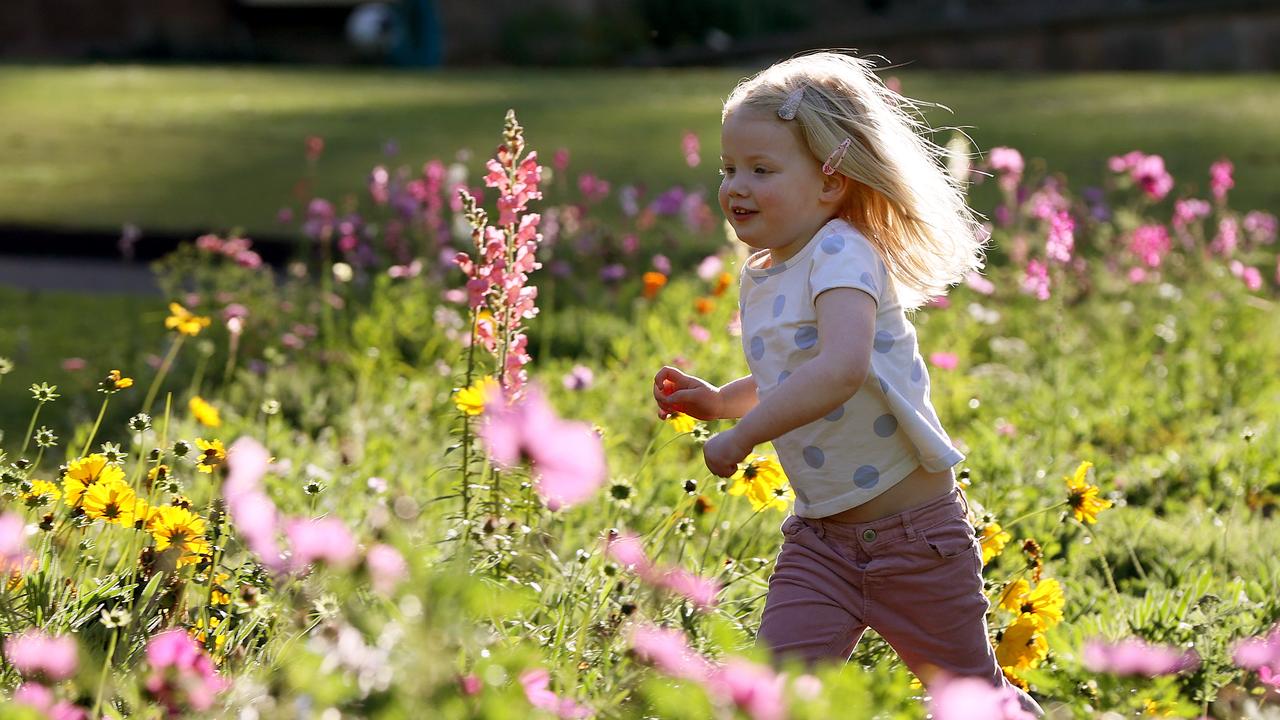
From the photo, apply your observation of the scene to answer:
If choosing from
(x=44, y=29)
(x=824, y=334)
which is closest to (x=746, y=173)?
(x=824, y=334)

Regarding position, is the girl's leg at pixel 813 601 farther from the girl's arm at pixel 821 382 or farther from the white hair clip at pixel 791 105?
the white hair clip at pixel 791 105

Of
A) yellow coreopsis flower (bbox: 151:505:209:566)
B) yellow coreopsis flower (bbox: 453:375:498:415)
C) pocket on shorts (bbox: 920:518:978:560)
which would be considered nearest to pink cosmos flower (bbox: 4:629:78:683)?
yellow coreopsis flower (bbox: 151:505:209:566)

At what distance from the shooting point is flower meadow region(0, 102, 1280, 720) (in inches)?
64.3

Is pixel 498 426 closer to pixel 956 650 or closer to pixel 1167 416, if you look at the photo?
pixel 956 650

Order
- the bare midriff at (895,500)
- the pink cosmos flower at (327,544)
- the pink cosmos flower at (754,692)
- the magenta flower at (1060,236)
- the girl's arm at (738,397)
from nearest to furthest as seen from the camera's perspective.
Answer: the pink cosmos flower at (754,692), the pink cosmos flower at (327,544), the bare midriff at (895,500), the girl's arm at (738,397), the magenta flower at (1060,236)

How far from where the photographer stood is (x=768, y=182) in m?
2.61

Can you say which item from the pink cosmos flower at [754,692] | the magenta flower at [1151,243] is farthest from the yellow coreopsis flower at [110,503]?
the magenta flower at [1151,243]

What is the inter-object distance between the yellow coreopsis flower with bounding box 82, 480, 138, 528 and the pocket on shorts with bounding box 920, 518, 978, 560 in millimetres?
1282

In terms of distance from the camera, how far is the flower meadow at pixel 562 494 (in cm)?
163

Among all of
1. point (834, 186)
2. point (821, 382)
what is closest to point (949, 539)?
point (821, 382)

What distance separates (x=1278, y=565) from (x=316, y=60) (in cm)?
2983

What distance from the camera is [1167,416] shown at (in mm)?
4926

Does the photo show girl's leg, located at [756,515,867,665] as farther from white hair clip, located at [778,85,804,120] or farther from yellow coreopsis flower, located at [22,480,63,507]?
yellow coreopsis flower, located at [22,480,63,507]

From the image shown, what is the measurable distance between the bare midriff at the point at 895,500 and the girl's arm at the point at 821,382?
0.86ft
